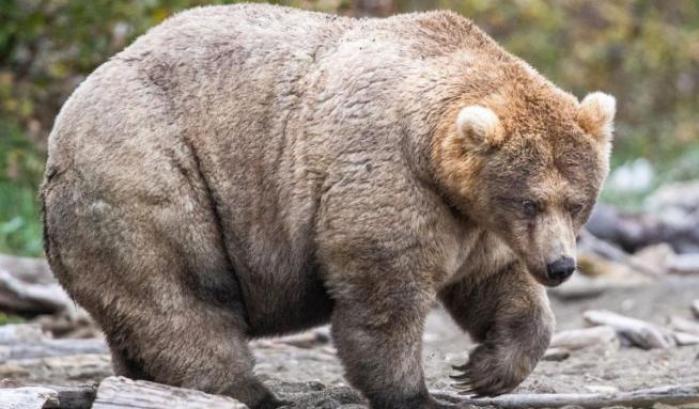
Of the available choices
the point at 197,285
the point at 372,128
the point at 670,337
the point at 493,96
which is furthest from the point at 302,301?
the point at 670,337

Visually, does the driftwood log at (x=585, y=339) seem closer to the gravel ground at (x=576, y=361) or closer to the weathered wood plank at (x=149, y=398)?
the gravel ground at (x=576, y=361)

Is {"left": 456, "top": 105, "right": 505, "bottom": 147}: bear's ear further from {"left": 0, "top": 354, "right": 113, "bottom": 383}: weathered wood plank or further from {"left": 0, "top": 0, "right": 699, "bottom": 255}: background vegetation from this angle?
{"left": 0, "top": 0, "right": 699, "bottom": 255}: background vegetation

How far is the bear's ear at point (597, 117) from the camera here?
6.60 metres

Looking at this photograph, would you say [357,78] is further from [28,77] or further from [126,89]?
[28,77]

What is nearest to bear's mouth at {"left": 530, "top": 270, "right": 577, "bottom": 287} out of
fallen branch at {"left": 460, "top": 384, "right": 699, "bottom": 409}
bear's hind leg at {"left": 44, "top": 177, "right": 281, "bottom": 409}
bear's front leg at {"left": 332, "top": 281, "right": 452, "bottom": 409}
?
bear's front leg at {"left": 332, "top": 281, "right": 452, "bottom": 409}

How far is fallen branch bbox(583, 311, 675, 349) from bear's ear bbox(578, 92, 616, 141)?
3070mm

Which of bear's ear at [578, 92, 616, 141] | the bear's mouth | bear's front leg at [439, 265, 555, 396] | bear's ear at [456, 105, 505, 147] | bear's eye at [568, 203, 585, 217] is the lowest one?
bear's front leg at [439, 265, 555, 396]

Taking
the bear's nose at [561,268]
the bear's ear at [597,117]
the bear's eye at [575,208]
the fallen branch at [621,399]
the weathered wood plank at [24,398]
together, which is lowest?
the fallen branch at [621,399]

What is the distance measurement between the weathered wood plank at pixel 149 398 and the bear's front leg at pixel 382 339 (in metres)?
0.61

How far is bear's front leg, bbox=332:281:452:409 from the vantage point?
21.2ft

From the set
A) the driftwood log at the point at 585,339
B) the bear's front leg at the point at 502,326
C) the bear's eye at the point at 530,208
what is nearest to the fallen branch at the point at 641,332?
the driftwood log at the point at 585,339

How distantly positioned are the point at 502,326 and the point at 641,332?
8.68 ft

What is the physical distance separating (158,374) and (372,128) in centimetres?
160

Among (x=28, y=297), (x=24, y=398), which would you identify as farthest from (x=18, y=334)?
(x=24, y=398)
